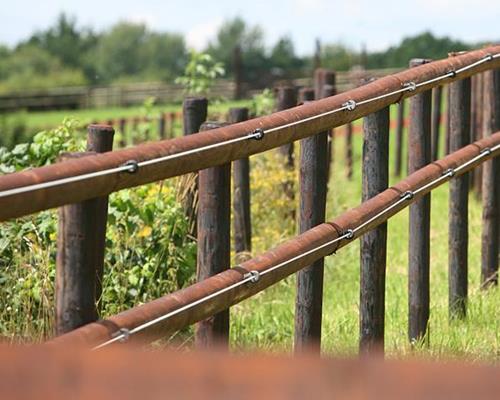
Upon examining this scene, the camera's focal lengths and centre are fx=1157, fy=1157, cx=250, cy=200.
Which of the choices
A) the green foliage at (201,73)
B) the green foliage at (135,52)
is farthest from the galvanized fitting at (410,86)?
the green foliage at (135,52)

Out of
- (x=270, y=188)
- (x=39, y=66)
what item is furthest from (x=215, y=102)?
(x=39, y=66)

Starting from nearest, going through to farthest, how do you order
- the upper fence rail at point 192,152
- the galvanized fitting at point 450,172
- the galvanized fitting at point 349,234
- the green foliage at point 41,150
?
the upper fence rail at point 192,152
the galvanized fitting at point 349,234
the galvanized fitting at point 450,172
the green foliage at point 41,150

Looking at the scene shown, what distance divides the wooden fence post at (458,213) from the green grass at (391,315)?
3.0 inches

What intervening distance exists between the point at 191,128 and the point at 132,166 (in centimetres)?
341

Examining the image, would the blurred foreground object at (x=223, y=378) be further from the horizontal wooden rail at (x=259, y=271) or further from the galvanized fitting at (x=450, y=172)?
the galvanized fitting at (x=450, y=172)

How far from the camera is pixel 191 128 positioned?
6.07 meters

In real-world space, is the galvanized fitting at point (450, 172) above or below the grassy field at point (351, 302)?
above

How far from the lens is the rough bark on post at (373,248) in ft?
14.4

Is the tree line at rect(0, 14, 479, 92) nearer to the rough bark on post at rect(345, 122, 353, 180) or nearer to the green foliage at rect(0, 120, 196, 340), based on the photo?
the rough bark on post at rect(345, 122, 353, 180)

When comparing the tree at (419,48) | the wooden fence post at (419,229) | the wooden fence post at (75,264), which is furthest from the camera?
the tree at (419,48)

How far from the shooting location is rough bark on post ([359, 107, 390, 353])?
4.40m

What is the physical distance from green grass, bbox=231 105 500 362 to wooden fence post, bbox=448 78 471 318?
0.08 m

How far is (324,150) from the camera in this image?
4.07m

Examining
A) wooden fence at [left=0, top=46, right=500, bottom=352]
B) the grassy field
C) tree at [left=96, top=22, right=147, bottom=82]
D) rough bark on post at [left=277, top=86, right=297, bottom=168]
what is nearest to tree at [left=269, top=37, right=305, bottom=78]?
tree at [left=96, top=22, right=147, bottom=82]
